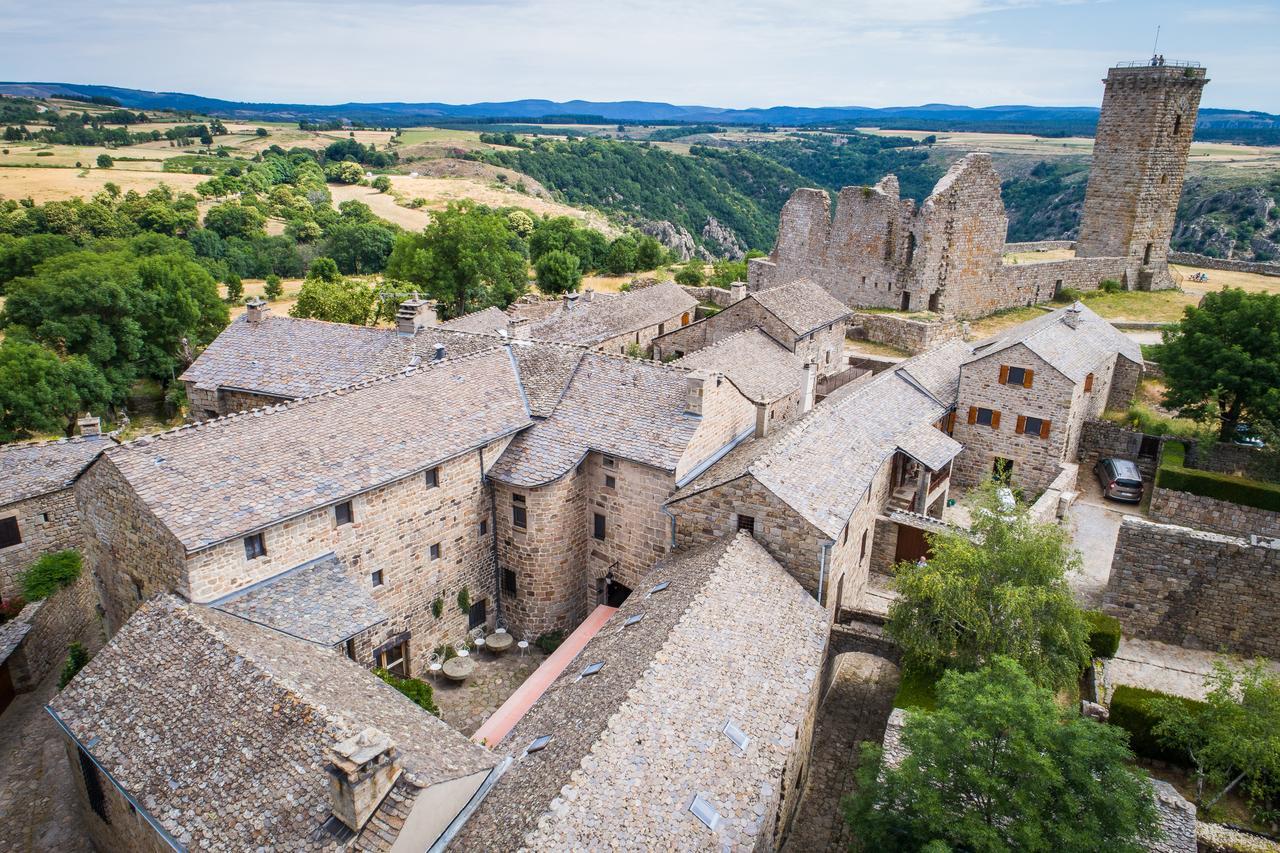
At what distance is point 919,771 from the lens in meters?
14.4

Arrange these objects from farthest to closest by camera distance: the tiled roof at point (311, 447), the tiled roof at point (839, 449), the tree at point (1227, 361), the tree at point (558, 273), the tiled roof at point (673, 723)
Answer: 1. the tree at point (558, 273)
2. the tree at point (1227, 361)
3. the tiled roof at point (839, 449)
4. the tiled roof at point (311, 447)
5. the tiled roof at point (673, 723)

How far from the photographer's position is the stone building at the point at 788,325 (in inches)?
1583

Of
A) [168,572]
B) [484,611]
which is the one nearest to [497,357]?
[484,611]

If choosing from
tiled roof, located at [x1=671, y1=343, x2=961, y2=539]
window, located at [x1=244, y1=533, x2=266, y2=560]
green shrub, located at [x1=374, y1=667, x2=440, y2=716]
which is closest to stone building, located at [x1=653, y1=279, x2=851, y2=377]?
tiled roof, located at [x1=671, y1=343, x2=961, y2=539]

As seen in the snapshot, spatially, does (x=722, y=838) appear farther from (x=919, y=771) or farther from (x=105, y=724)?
(x=105, y=724)

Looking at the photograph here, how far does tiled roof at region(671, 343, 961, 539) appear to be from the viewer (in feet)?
73.3

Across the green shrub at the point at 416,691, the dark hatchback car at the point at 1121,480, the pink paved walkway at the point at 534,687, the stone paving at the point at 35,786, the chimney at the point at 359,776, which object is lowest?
the stone paving at the point at 35,786

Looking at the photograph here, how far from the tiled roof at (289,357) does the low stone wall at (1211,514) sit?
30.8 metres

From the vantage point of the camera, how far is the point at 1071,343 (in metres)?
34.4

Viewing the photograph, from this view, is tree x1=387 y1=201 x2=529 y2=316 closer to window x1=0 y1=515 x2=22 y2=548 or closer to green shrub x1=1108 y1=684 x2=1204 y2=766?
window x1=0 y1=515 x2=22 y2=548

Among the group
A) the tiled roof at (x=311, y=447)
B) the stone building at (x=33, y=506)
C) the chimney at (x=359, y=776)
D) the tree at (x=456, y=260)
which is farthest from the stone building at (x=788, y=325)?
the chimney at (x=359, y=776)

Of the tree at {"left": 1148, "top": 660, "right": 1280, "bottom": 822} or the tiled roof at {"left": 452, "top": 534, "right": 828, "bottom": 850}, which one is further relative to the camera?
the tree at {"left": 1148, "top": 660, "right": 1280, "bottom": 822}

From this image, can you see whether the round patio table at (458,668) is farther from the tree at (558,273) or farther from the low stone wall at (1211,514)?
the tree at (558,273)

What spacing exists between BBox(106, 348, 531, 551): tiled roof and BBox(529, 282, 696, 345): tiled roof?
1599cm
